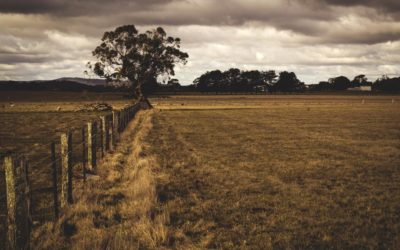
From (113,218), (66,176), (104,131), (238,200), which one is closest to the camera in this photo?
(113,218)

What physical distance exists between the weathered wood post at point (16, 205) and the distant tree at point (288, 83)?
18959 cm

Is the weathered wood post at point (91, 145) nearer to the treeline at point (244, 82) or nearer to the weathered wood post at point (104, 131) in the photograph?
the weathered wood post at point (104, 131)

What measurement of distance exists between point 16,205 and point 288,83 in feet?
626

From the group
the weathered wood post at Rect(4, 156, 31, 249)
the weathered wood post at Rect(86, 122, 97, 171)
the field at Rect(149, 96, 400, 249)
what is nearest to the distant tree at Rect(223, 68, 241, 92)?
the field at Rect(149, 96, 400, 249)

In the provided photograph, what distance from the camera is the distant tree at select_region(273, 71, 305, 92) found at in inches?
7485

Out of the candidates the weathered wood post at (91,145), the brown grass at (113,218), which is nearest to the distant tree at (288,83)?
the weathered wood post at (91,145)

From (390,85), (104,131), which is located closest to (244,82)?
(390,85)

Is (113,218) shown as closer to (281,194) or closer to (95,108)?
(281,194)

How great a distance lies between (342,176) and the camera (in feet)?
40.4

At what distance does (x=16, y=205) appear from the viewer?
5.95m

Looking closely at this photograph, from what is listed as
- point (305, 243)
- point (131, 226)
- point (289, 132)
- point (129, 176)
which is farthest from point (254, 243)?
point (289, 132)

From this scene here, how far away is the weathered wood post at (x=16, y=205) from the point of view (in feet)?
19.1

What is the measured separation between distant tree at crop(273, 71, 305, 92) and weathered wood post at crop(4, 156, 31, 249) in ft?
622

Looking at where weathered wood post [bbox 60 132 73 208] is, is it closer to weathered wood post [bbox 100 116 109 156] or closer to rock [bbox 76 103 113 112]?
weathered wood post [bbox 100 116 109 156]
